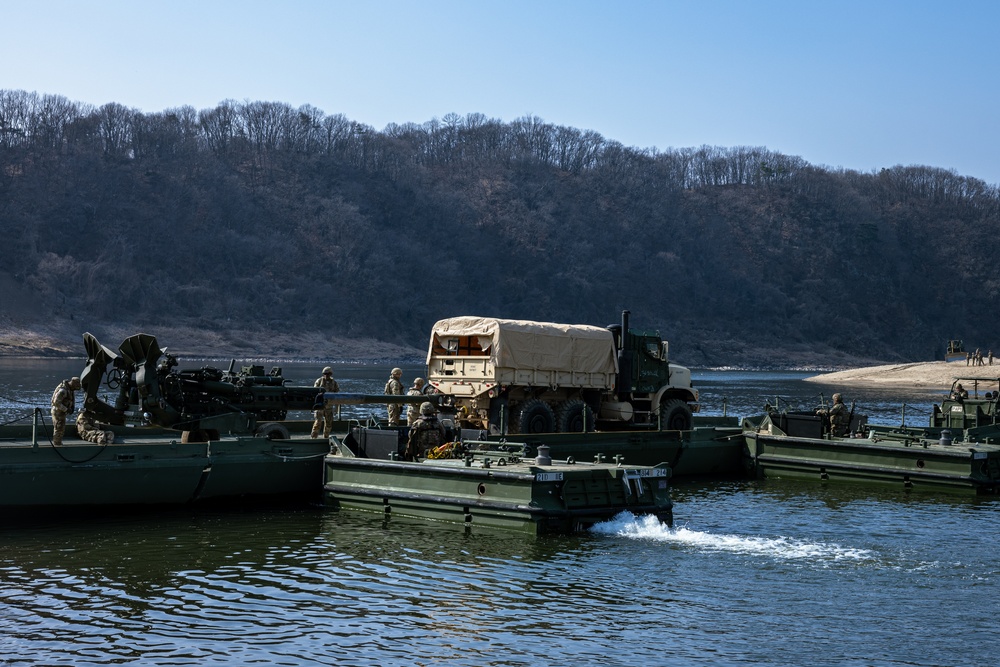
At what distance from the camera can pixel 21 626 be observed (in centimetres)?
1252

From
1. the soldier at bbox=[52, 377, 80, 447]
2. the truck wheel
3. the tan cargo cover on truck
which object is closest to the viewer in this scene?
the soldier at bbox=[52, 377, 80, 447]

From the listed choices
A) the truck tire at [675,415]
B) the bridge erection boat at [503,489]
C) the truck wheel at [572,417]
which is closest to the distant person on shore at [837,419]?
the truck tire at [675,415]

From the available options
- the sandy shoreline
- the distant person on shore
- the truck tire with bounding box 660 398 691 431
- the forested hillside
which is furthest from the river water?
the forested hillside

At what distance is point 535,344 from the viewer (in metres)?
26.9

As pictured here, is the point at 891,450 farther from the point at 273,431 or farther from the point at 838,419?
the point at 273,431

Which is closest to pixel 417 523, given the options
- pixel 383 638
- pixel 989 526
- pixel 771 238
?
pixel 383 638

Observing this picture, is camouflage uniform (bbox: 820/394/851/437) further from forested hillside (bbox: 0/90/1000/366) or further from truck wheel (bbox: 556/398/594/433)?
forested hillside (bbox: 0/90/1000/366)

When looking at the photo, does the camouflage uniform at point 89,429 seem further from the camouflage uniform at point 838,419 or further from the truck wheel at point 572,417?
the camouflage uniform at point 838,419

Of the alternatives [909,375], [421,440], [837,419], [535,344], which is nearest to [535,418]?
[535,344]

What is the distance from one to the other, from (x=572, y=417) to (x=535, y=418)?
133cm

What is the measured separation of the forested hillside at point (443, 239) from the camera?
104312 mm

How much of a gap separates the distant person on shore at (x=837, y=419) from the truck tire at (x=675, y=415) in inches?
131

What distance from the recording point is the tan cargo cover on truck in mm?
26312

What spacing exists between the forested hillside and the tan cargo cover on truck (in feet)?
232
